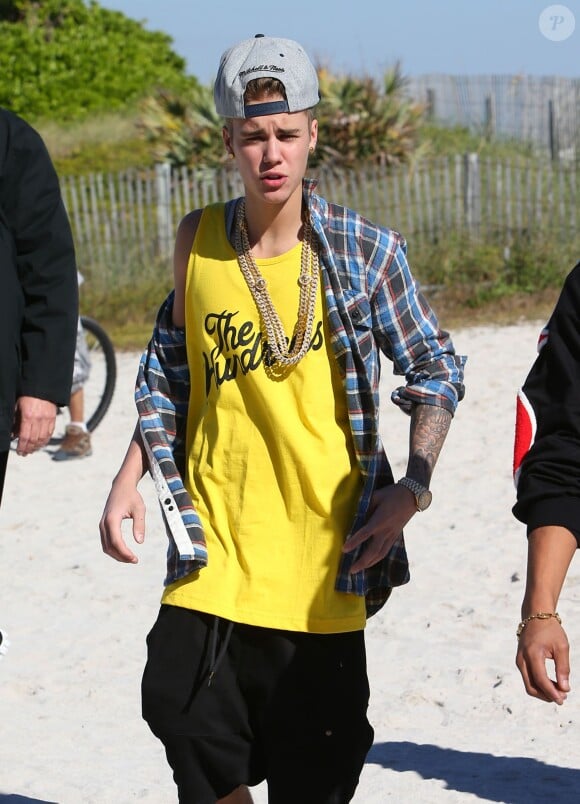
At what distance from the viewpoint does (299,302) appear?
2.82 metres

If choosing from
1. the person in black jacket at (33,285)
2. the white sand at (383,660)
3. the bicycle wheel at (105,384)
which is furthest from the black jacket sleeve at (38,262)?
the bicycle wheel at (105,384)

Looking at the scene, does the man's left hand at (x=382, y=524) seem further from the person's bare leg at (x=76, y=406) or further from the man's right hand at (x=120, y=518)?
the person's bare leg at (x=76, y=406)

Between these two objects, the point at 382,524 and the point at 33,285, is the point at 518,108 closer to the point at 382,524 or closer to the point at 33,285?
the point at 33,285

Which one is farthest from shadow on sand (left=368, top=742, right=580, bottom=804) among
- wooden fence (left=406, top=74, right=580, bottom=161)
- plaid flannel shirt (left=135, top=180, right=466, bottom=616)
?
wooden fence (left=406, top=74, right=580, bottom=161)

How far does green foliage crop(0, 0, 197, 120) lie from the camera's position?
92.3ft

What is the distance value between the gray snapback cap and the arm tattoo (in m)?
0.66

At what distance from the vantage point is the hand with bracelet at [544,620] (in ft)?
7.21

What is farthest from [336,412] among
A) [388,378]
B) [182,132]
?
[182,132]

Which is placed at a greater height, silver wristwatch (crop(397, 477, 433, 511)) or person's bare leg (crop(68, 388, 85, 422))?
silver wristwatch (crop(397, 477, 433, 511))

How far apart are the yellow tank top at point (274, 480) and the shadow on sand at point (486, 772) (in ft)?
4.40

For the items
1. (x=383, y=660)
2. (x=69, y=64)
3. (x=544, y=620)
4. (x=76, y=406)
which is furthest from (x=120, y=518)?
(x=69, y=64)

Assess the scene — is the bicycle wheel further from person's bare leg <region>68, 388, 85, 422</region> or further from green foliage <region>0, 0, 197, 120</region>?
green foliage <region>0, 0, 197, 120</region>

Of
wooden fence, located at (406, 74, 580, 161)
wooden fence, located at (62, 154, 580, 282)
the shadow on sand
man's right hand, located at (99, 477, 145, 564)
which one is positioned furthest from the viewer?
wooden fence, located at (406, 74, 580, 161)

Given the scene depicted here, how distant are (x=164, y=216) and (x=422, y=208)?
278cm
